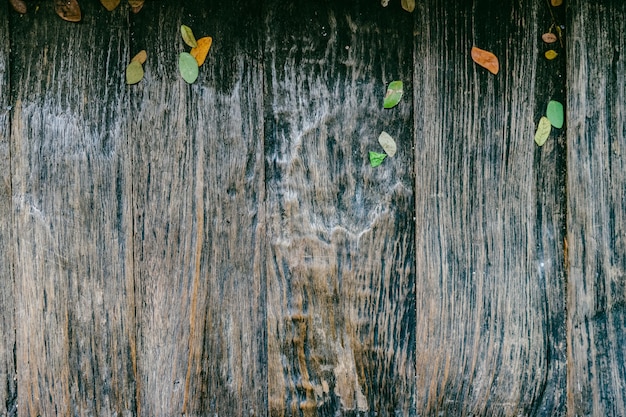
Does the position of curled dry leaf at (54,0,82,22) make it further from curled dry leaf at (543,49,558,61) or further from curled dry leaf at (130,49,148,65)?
curled dry leaf at (543,49,558,61)

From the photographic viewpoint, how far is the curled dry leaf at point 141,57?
3.09 feet

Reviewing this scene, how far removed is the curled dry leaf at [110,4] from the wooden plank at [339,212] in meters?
0.26

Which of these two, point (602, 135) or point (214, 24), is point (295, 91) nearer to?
point (214, 24)

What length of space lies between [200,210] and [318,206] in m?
0.20

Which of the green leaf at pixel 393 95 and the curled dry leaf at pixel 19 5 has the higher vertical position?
the curled dry leaf at pixel 19 5

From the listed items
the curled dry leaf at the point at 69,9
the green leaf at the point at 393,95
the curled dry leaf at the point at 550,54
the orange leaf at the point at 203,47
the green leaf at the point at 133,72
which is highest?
the curled dry leaf at the point at 69,9

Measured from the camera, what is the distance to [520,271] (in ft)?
3.11

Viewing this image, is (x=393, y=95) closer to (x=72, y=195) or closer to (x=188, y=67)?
(x=188, y=67)

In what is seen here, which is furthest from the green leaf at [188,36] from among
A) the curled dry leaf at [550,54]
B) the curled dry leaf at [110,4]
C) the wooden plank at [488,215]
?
the curled dry leaf at [550,54]

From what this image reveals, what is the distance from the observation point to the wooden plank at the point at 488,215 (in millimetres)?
941

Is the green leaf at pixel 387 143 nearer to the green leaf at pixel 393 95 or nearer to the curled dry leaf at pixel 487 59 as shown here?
the green leaf at pixel 393 95

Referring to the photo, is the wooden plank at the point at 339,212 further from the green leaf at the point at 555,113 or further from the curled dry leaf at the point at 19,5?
the curled dry leaf at the point at 19,5

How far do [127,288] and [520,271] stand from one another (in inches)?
26.3

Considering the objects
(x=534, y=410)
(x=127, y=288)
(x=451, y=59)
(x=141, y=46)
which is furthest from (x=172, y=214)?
(x=534, y=410)
